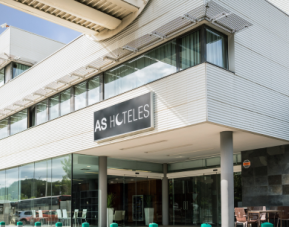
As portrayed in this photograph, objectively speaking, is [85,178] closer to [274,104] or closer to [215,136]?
[215,136]

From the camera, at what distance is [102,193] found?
18594mm

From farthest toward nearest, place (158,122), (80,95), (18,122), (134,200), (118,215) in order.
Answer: (18,122) → (134,200) → (118,215) → (80,95) → (158,122)

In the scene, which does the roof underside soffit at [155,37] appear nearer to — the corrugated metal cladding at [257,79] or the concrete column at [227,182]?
the corrugated metal cladding at [257,79]

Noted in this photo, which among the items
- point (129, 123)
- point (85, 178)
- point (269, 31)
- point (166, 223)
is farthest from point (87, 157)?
point (269, 31)

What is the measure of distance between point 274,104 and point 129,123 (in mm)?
5821

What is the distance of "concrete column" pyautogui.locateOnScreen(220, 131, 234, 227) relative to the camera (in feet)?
43.9

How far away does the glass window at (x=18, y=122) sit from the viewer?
23.6 meters

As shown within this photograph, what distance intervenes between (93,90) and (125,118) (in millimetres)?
3774

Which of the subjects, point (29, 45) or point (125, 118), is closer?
point (125, 118)

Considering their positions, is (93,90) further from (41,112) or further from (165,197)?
(165,197)

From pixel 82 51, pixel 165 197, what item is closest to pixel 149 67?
pixel 82 51

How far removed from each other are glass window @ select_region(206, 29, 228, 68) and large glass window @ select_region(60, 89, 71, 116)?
896 cm

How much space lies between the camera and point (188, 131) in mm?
14008

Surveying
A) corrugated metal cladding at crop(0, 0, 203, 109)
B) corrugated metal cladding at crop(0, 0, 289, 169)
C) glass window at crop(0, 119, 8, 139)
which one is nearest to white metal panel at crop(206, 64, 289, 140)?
corrugated metal cladding at crop(0, 0, 289, 169)
